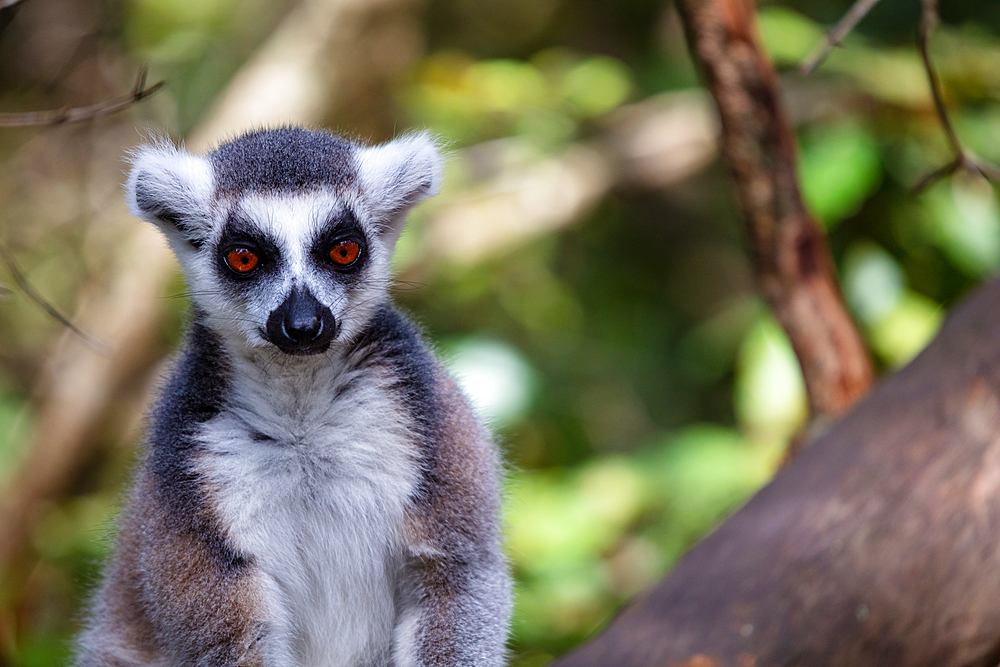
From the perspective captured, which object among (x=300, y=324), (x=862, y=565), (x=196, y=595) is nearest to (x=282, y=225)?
(x=300, y=324)

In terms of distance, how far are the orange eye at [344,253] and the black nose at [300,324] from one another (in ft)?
0.53

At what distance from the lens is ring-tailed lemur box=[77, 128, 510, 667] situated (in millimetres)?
2398

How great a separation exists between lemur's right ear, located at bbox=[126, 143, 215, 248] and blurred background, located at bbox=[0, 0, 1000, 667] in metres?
0.45

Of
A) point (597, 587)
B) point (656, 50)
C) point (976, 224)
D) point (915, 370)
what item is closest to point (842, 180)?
point (976, 224)

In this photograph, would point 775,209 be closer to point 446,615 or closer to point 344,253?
point 344,253

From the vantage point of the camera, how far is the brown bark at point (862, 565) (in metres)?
2.78

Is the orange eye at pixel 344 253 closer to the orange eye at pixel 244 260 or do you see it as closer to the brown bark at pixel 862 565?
the orange eye at pixel 244 260

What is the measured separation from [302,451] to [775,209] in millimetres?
2211

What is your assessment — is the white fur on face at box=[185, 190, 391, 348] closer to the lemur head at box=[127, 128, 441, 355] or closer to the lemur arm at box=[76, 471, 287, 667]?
the lemur head at box=[127, 128, 441, 355]

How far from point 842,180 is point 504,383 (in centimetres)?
180

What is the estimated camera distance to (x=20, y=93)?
254 inches

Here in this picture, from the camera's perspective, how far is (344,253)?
8.09ft

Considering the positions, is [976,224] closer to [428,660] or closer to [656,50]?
[656,50]

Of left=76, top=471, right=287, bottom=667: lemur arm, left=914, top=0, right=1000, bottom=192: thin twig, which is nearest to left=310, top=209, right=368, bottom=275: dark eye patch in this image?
left=76, top=471, right=287, bottom=667: lemur arm
